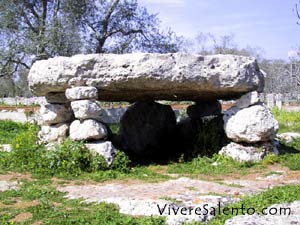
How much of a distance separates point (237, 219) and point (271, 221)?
365mm

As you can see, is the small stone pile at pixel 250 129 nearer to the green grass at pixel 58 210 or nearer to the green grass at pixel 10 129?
the green grass at pixel 58 210

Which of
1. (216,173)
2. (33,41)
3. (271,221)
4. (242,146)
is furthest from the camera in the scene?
(33,41)

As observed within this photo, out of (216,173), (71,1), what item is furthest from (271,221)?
(71,1)

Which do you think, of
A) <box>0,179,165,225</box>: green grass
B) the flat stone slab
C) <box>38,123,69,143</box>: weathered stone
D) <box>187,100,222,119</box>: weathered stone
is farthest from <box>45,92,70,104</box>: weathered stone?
<box>187,100,222,119</box>: weathered stone

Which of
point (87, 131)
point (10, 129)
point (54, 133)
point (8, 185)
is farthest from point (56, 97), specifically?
point (10, 129)

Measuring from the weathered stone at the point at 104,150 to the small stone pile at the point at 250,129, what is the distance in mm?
2549

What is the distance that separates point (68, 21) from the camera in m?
21.7

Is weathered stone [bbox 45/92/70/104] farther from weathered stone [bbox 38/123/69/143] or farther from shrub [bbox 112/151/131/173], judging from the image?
shrub [bbox 112/151/131/173]

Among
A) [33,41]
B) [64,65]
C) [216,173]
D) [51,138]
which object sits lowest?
[216,173]

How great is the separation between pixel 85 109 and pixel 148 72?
1.48 meters

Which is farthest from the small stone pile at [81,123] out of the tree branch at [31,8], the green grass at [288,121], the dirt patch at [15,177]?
the tree branch at [31,8]

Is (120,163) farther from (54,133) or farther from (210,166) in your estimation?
(210,166)

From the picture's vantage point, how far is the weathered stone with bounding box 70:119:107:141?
959 cm

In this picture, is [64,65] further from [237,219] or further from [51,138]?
[237,219]
